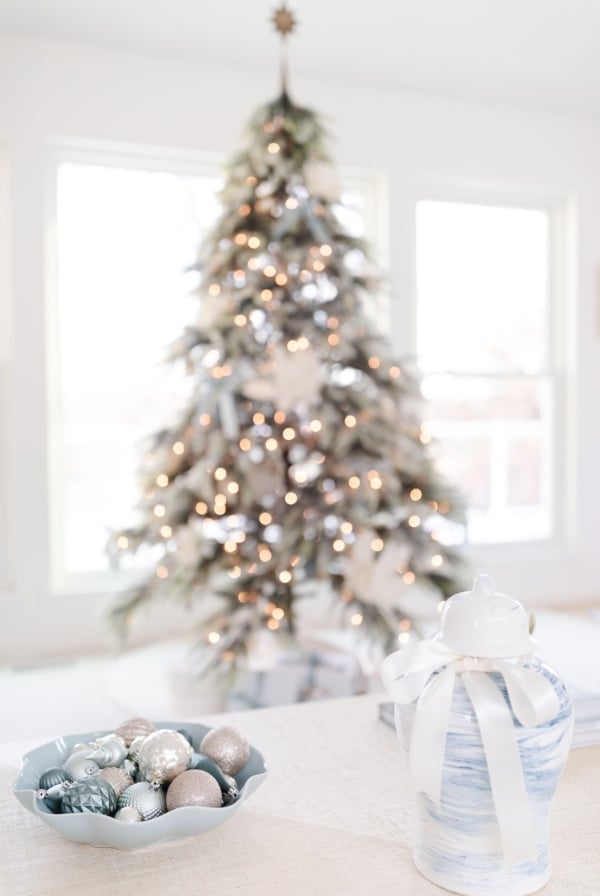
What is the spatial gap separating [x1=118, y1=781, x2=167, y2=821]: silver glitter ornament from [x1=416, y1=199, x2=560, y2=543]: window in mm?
Result: 3516

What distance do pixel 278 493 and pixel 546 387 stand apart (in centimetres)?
220

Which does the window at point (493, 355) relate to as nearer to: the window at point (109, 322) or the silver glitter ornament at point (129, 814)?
the window at point (109, 322)

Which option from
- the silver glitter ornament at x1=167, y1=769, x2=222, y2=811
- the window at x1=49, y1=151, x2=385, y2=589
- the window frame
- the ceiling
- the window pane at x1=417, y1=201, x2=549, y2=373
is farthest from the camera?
the window frame

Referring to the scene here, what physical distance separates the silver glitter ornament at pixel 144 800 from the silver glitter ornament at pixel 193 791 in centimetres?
1

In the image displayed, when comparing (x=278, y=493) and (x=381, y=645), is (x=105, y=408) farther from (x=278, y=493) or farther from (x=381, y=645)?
(x=381, y=645)

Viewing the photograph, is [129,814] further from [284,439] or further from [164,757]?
[284,439]

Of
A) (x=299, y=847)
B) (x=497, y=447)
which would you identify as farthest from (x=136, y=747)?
(x=497, y=447)

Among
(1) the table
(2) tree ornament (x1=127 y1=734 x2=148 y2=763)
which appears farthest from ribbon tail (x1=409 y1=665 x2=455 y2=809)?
(2) tree ornament (x1=127 y1=734 x2=148 y2=763)

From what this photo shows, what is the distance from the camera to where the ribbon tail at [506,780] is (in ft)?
2.76

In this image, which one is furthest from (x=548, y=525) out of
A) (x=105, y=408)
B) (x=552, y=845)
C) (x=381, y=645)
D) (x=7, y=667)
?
(x=552, y=845)

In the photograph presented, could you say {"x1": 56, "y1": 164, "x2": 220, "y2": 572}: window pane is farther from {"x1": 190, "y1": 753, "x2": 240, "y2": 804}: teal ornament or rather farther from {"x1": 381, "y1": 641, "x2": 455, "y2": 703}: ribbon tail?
{"x1": 381, "y1": 641, "x2": 455, "y2": 703}: ribbon tail

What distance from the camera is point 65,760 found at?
1.08 m

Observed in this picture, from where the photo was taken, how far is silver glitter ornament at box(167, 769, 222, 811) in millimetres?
943

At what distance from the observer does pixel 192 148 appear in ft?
12.6
